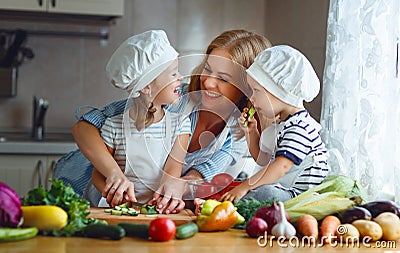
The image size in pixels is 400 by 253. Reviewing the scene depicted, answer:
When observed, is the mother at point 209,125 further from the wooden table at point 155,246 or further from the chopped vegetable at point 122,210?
the wooden table at point 155,246

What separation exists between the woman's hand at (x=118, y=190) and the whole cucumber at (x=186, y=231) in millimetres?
301

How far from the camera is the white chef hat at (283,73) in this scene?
1898 mm

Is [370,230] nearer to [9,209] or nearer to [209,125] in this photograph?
[209,125]

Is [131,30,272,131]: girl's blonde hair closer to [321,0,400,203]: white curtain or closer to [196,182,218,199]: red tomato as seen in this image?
[196,182,218,199]: red tomato

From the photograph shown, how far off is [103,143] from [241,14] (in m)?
2.12

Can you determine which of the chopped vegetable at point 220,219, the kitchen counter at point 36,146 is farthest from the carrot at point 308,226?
the kitchen counter at point 36,146

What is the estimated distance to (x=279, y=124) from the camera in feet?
6.54

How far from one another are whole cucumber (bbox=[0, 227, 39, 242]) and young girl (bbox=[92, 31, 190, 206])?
1.24ft

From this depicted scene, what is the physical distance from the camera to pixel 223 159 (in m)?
2.01

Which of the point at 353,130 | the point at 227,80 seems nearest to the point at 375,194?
the point at 353,130

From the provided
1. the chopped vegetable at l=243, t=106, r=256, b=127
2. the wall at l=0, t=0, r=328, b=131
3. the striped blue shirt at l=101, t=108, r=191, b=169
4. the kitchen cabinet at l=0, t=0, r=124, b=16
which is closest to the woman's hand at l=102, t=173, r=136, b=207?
the striped blue shirt at l=101, t=108, r=191, b=169

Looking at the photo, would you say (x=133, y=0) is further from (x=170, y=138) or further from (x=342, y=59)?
(x=170, y=138)

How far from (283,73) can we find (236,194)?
0.33 metres

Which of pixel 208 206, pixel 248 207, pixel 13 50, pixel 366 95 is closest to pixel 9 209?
pixel 208 206
